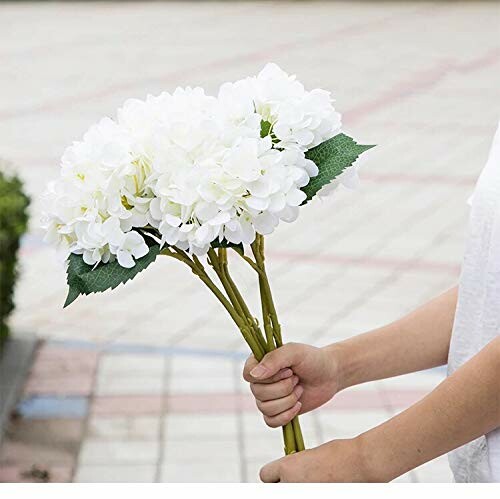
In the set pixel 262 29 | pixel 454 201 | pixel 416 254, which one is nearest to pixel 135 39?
pixel 262 29

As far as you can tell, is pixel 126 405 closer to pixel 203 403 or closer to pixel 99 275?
pixel 203 403

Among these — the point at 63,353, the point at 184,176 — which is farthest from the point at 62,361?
the point at 184,176

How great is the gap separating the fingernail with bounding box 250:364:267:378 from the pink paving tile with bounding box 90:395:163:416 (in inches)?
106

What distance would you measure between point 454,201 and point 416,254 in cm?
124

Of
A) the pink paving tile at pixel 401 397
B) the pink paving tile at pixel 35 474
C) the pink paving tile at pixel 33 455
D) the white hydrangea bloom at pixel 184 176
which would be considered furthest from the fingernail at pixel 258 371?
the pink paving tile at pixel 401 397

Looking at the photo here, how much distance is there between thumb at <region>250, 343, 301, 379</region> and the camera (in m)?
1.46

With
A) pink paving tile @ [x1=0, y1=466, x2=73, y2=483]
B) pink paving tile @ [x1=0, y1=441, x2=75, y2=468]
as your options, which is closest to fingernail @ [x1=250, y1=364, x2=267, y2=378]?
pink paving tile @ [x1=0, y1=466, x2=73, y2=483]

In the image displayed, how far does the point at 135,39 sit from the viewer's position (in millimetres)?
16125

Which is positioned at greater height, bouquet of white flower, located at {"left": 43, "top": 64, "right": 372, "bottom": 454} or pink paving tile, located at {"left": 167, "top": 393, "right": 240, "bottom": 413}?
bouquet of white flower, located at {"left": 43, "top": 64, "right": 372, "bottom": 454}

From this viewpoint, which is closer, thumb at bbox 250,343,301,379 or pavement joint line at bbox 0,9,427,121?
thumb at bbox 250,343,301,379

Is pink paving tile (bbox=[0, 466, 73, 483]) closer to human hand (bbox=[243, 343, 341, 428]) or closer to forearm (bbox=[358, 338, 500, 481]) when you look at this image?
human hand (bbox=[243, 343, 341, 428])

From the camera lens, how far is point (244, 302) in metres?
1.44

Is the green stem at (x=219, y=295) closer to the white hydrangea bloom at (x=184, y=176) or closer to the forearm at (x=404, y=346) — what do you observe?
the white hydrangea bloom at (x=184, y=176)

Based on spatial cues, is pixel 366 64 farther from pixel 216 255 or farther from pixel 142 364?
pixel 216 255
